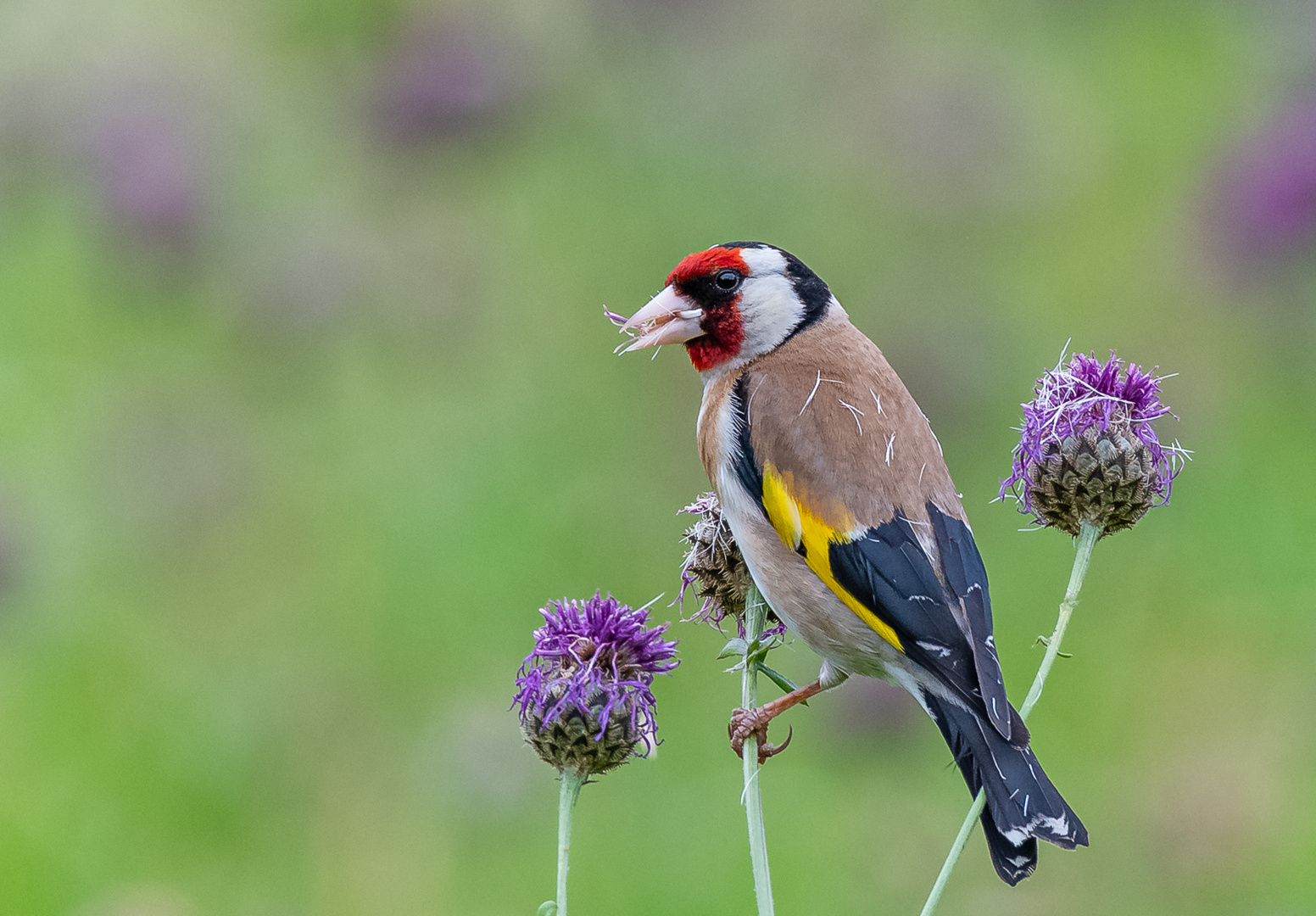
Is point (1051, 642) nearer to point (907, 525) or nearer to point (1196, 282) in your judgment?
point (907, 525)

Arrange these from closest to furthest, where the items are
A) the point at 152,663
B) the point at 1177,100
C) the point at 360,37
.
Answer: the point at 152,663 → the point at 360,37 → the point at 1177,100

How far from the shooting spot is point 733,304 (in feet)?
13.5

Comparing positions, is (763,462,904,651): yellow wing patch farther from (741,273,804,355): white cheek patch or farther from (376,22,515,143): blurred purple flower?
(376,22,515,143): blurred purple flower

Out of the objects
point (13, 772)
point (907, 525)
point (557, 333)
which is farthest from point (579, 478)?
point (907, 525)

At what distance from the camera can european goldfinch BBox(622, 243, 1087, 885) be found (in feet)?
10.6

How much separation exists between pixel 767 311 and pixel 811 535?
2.68 ft

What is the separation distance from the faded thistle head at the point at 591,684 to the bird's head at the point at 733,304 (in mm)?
897

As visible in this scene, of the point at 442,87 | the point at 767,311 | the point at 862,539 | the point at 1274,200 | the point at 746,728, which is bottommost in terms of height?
the point at 746,728

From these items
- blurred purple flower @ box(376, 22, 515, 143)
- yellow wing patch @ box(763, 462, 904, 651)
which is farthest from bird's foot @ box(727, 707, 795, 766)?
blurred purple flower @ box(376, 22, 515, 143)

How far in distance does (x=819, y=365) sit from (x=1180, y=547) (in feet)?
13.8

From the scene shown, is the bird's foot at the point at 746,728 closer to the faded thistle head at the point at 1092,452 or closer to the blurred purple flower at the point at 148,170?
the faded thistle head at the point at 1092,452

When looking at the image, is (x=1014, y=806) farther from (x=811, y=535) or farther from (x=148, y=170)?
(x=148, y=170)

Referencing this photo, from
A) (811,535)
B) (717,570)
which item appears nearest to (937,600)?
(811,535)

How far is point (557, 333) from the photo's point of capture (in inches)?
322
